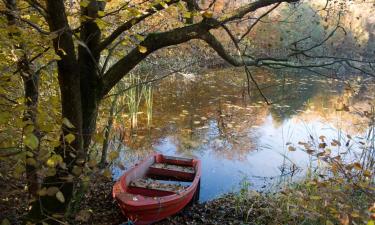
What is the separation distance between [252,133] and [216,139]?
1369 millimetres

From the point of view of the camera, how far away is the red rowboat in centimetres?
516

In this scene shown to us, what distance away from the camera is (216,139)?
1010 cm

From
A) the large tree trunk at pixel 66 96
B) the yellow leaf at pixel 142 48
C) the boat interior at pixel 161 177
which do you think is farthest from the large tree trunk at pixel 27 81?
the boat interior at pixel 161 177

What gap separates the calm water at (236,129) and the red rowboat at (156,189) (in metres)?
0.66

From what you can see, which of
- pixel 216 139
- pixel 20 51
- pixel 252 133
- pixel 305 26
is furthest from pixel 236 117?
pixel 305 26

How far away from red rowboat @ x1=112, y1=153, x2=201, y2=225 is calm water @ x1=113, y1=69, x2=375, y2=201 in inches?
26.0

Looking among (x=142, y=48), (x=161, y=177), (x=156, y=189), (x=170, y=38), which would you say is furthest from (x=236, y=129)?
(x=142, y=48)

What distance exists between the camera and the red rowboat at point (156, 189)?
16.9 feet

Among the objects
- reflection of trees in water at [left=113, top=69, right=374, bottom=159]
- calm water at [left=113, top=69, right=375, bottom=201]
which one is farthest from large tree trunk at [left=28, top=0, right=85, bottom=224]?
reflection of trees in water at [left=113, top=69, right=374, bottom=159]

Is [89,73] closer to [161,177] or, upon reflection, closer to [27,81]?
[27,81]

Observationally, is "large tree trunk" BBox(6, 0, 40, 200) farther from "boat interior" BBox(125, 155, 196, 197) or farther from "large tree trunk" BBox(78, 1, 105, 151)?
"boat interior" BBox(125, 155, 196, 197)

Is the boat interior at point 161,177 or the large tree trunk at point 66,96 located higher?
the large tree trunk at point 66,96

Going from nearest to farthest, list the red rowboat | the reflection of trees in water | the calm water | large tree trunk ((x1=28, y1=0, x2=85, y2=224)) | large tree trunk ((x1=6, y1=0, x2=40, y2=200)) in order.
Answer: large tree trunk ((x1=6, y1=0, x2=40, y2=200)) → large tree trunk ((x1=28, y1=0, x2=85, y2=224)) → the red rowboat → the calm water → the reflection of trees in water

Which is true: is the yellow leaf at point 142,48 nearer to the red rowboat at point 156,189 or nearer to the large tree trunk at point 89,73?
the large tree trunk at point 89,73
